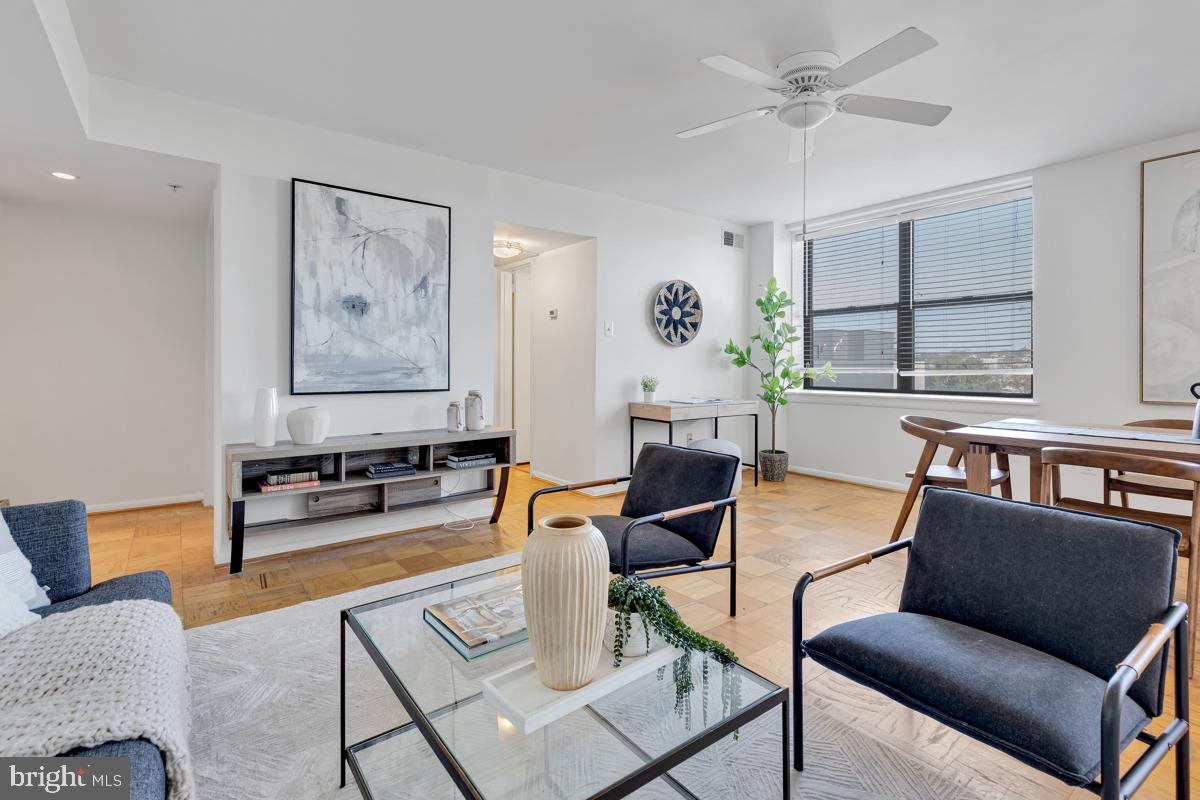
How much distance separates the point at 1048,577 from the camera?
1.41 metres

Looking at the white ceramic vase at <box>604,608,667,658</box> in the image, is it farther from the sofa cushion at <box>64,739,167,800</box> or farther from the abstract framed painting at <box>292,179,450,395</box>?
the abstract framed painting at <box>292,179,450,395</box>

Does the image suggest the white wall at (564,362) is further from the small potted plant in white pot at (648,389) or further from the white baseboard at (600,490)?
the small potted plant in white pot at (648,389)

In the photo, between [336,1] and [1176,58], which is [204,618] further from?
[1176,58]

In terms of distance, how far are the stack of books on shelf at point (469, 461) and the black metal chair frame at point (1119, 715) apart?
2.55m

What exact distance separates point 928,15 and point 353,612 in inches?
120

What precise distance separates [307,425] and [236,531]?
25.0 inches

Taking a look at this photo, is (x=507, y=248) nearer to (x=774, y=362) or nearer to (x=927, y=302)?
(x=774, y=362)

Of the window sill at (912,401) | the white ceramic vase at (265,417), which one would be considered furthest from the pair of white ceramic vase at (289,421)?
the window sill at (912,401)

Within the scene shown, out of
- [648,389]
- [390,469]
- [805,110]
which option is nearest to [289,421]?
[390,469]

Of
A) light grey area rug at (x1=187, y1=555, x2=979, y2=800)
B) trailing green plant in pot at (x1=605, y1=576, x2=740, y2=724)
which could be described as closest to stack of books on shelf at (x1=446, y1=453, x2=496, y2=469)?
light grey area rug at (x1=187, y1=555, x2=979, y2=800)

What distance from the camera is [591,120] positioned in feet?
10.7

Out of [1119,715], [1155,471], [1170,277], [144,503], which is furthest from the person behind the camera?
[144,503]

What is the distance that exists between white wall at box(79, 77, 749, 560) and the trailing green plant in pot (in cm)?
263

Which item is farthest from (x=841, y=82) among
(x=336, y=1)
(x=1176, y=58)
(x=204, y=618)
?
(x=204, y=618)
